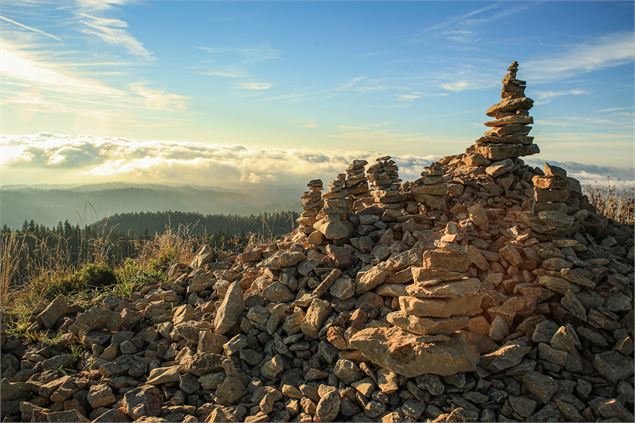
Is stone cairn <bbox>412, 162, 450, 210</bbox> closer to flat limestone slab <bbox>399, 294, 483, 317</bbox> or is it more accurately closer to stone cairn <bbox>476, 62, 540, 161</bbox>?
stone cairn <bbox>476, 62, 540, 161</bbox>

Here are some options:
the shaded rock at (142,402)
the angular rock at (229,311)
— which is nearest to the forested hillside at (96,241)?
the angular rock at (229,311)

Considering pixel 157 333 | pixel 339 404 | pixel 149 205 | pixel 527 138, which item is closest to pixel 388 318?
pixel 339 404

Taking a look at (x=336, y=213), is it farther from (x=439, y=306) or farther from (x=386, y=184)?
(x=439, y=306)

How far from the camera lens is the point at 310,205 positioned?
32.5ft

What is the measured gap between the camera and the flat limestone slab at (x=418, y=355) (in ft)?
19.8

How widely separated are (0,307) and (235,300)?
5.56 metres

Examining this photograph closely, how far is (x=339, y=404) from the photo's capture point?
20.0 feet

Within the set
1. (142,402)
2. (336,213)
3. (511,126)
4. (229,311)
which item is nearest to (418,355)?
(229,311)

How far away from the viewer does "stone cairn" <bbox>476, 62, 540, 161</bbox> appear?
9.22 metres

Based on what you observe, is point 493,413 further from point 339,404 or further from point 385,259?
point 385,259

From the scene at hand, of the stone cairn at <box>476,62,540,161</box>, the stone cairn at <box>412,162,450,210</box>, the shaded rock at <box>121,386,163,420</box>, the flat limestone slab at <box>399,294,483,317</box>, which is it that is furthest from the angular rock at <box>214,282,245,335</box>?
the stone cairn at <box>476,62,540,161</box>

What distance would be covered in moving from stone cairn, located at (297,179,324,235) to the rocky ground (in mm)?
43

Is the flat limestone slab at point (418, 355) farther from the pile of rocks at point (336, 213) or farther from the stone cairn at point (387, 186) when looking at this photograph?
the stone cairn at point (387, 186)

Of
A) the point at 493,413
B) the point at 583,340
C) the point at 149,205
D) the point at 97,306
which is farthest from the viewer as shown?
the point at 149,205
